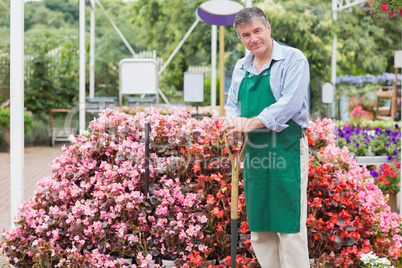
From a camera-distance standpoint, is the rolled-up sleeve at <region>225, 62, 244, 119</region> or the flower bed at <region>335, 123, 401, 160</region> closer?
the rolled-up sleeve at <region>225, 62, 244, 119</region>

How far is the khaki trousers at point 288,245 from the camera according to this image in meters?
2.51

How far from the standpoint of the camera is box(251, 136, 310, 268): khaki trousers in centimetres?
251

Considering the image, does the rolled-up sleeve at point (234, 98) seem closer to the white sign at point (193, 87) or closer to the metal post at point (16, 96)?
the metal post at point (16, 96)

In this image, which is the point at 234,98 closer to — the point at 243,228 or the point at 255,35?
the point at 255,35

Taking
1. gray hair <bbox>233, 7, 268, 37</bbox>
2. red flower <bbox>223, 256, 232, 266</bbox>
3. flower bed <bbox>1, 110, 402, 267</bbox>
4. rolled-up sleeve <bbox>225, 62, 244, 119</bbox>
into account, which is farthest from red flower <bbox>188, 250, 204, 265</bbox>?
gray hair <bbox>233, 7, 268, 37</bbox>

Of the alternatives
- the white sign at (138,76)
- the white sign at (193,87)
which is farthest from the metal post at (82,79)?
the white sign at (193,87)

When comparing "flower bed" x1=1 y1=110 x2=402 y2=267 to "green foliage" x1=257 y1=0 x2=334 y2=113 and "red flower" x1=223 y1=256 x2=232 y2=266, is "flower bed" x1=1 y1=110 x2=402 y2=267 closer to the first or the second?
"red flower" x1=223 y1=256 x2=232 y2=266

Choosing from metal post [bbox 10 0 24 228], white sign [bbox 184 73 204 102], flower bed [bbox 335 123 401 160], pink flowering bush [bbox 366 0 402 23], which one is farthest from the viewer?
white sign [bbox 184 73 204 102]

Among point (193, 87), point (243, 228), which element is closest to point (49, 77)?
point (193, 87)

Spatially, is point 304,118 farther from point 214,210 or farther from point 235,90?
point 214,210

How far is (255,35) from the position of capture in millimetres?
2434

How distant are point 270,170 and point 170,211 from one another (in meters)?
1.07

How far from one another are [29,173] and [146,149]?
5548 mm

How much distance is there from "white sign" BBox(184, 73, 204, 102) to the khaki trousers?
5.23 m
